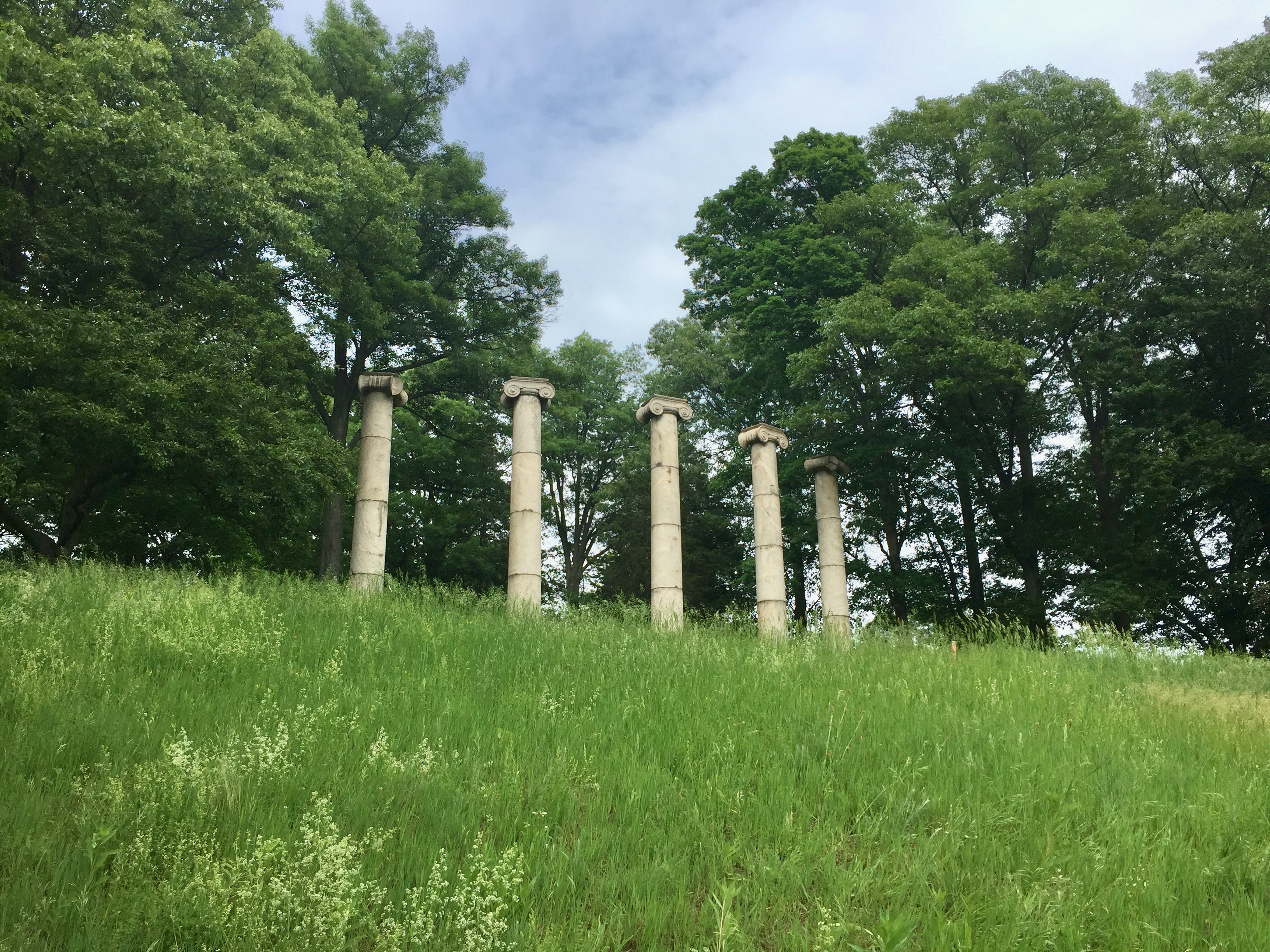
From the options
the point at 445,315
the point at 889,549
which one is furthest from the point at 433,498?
the point at 889,549

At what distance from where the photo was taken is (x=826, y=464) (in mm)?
25547

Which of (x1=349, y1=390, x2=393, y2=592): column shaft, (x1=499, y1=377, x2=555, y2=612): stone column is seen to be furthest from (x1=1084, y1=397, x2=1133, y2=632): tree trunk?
(x1=349, y1=390, x2=393, y2=592): column shaft

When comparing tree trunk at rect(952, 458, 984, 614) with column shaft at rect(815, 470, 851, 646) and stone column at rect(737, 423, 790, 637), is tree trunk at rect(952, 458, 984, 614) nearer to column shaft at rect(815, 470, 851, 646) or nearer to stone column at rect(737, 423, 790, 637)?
column shaft at rect(815, 470, 851, 646)

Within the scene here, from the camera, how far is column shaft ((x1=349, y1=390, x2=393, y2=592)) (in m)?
19.1

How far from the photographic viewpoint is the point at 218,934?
434 cm

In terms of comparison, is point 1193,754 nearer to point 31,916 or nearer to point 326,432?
point 31,916

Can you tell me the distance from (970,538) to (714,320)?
1152cm

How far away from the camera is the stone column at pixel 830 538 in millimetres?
24453

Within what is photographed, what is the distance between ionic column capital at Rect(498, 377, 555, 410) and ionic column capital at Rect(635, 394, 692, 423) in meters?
Result: 2.27

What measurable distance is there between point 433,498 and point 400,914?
32.7m

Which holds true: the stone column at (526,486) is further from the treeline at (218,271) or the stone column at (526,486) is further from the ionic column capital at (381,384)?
the treeline at (218,271)

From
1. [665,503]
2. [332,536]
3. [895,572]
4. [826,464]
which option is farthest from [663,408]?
[895,572]

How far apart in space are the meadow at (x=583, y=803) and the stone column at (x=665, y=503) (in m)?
10.9

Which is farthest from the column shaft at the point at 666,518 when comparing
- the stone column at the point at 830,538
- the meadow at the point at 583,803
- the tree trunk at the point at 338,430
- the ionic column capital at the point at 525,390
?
the meadow at the point at 583,803
